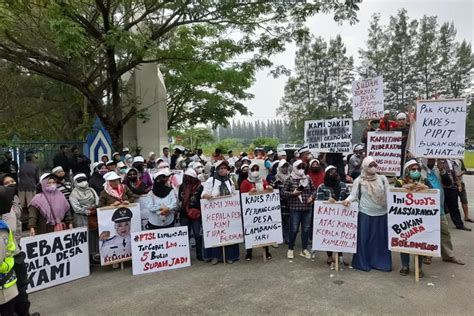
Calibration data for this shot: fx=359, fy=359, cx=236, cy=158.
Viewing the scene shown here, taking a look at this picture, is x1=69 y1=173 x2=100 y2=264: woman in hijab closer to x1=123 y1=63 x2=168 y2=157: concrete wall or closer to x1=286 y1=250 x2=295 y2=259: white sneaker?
x1=286 y1=250 x2=295 y2=259: white sneaker

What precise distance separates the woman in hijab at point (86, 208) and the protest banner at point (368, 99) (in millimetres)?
5474

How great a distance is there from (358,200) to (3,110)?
1687 cm

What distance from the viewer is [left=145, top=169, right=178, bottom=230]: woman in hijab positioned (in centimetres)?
618

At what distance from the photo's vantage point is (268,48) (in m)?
12.2

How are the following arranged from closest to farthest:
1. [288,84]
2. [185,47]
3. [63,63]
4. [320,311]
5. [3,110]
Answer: [320,311]
[63,63]
[185,47]
[3,110]
[288,84]

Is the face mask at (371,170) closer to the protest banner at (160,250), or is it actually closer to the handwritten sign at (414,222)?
the handwritten sign at (414,222)

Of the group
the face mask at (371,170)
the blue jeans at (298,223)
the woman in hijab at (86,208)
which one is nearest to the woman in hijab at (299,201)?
the blue jeans at (298,223)

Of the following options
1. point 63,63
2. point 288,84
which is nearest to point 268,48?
point 63,63

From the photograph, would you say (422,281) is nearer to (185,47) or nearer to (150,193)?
(150,193)

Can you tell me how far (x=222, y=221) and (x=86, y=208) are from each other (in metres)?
2.30

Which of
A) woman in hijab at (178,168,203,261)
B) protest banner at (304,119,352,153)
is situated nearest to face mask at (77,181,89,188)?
woman in hijab at (178,168,203,261)

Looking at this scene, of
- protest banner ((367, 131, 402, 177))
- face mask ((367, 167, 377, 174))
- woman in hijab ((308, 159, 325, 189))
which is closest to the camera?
face mask ((367, 167, 377, 174))

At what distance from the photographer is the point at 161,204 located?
622cm

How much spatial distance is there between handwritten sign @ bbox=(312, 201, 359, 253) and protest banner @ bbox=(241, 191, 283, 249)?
754 mm
